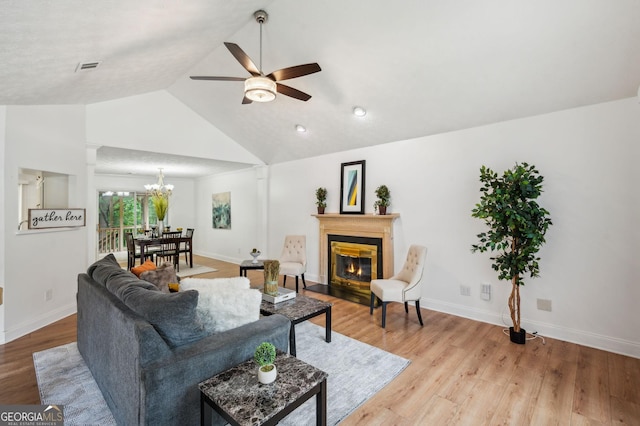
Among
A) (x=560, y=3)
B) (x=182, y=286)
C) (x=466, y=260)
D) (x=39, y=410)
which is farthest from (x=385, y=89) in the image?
(x=39, y=410)

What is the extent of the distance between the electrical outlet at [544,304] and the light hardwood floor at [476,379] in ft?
1.14

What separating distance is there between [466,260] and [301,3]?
352 centimetres

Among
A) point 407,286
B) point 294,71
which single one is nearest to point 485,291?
point 407,286

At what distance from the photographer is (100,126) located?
171 inches

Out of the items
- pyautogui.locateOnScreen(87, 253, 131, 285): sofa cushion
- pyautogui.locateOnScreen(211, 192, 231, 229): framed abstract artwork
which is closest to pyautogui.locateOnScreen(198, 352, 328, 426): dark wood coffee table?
pyautogui.locateOnScreen(87, 253, 131, 285): sofa cushion

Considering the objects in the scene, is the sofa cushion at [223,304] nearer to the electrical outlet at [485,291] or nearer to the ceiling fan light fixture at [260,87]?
the ceiling fan light fixture at [260,87]

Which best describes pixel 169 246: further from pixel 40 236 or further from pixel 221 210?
pixel 40 236

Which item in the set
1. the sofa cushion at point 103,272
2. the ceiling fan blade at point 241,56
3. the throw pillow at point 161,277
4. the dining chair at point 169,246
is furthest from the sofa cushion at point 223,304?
the dining chair at point 169,246

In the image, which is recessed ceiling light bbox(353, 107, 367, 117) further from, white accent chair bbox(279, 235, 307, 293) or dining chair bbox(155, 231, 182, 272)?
dining chair bbox(155, 231, 182, 272)

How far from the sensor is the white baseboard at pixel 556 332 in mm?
2852

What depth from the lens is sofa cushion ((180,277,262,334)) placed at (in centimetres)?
189

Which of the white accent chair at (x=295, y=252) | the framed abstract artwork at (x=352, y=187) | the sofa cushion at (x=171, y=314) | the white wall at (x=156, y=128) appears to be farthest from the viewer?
the white accent chair at (x=295, y=252)

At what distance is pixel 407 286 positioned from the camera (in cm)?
355

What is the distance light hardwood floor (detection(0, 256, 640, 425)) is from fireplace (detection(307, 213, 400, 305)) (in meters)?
1.17
